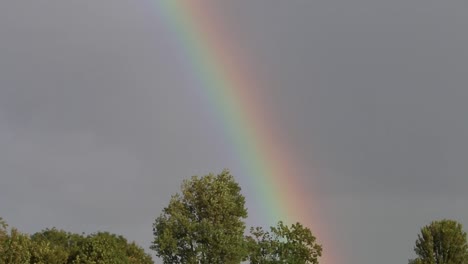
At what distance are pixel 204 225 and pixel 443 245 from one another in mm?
38949

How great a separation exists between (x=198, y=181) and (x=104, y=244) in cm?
1402

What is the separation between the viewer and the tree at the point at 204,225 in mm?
84562

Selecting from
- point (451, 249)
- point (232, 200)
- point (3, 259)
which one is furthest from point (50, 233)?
point (451, 249)

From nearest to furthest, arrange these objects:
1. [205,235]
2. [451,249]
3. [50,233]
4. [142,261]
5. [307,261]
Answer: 1. [205,235]
2. [307,261]
3. [451,249]
4. [142,261]
5. [50,233]

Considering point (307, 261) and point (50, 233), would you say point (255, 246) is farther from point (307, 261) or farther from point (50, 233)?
point (50, 233)

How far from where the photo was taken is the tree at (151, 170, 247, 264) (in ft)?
277

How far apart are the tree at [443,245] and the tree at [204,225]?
3046cm

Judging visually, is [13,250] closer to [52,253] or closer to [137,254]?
[52,253]

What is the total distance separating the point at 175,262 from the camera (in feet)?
283

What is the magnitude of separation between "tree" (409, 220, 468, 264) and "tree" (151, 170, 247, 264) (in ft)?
99.9

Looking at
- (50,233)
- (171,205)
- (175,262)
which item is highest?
(50,233)

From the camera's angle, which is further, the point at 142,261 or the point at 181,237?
the point at 142,261

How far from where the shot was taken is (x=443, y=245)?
102 meters

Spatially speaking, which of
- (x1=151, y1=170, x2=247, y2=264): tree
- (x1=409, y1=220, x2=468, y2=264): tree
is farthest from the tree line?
(x1=409, y1=220, x2=468, y2=264): tree
